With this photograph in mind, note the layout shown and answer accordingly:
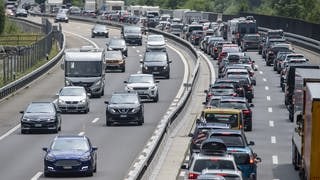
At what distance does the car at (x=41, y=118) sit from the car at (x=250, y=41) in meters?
52.9

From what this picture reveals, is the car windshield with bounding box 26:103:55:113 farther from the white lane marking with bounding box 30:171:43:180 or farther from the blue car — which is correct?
the blue car

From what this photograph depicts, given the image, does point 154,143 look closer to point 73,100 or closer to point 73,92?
point 73,100

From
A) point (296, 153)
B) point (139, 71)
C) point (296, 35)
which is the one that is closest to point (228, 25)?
point (296, 35)

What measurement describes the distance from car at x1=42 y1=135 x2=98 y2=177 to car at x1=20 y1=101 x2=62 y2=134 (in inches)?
476

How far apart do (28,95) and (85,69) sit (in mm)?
4922

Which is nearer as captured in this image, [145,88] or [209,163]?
[209,163]

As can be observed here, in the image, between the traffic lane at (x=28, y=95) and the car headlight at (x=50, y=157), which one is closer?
the car headlight at (x=50, y=157)

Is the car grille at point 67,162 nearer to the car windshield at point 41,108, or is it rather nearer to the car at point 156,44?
the car windshield at point 41,108

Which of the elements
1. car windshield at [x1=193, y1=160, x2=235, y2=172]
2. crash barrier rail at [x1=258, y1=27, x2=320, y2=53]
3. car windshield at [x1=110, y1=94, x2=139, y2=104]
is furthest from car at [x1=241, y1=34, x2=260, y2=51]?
car windshield at [x1=193, y1=160, x2=235, y2=172]

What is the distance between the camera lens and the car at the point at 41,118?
4716 centimetres

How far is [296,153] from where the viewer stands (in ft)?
121

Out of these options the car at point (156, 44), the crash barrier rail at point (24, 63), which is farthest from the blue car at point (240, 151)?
the car at point (156, 44)

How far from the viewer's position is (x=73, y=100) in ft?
184

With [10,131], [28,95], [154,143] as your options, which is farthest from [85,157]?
[28,95]
